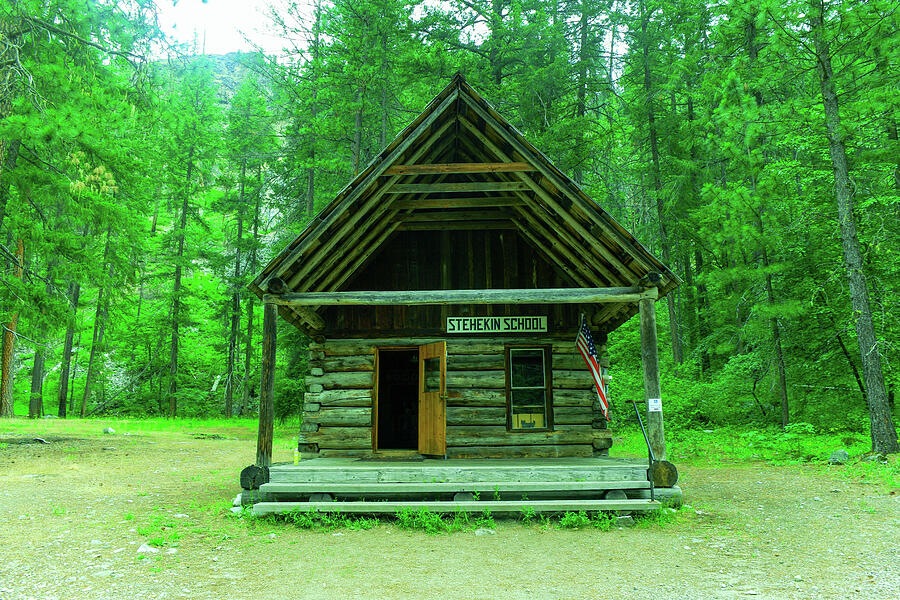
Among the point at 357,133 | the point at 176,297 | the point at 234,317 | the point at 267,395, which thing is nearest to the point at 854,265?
the point at 267,395

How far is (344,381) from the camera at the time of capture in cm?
1122

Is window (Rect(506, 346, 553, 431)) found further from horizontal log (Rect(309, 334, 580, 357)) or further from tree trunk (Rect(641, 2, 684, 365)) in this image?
tree trunk (Rect(641, 2, 684, 365))

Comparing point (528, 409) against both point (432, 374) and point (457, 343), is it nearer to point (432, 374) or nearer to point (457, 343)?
point (457, 343)

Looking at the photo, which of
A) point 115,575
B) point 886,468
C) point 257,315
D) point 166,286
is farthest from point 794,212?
point 166,286

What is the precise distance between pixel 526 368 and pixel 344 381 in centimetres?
369

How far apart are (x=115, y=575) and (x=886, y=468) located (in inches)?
517

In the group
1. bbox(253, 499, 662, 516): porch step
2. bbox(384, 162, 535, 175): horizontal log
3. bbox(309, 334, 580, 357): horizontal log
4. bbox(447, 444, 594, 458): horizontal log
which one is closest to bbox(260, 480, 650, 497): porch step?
bbox(253, 499, 662, 516): porch step

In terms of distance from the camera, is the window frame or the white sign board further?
the white sign board

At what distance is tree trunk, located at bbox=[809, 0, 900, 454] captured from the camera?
12.3 m

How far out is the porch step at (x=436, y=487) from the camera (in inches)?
320

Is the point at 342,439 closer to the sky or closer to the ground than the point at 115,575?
closer to the sky

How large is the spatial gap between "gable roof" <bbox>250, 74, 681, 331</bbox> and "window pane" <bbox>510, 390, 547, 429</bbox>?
2.04 metres

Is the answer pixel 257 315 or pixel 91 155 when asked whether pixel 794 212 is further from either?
pixel 257 315

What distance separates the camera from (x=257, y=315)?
33750 mm
